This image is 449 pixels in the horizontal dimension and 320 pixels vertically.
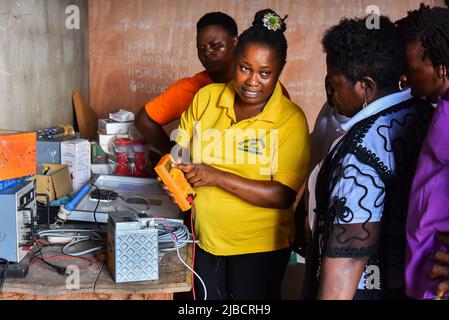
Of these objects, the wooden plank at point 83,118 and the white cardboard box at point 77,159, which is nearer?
the white cardboard box at point 77,159

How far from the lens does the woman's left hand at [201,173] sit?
1841 millimetres

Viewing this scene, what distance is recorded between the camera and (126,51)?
3.90 m

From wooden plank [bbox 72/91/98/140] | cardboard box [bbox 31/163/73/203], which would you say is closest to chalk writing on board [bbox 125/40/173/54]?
wooden plank [bbox 72/91/98/140]

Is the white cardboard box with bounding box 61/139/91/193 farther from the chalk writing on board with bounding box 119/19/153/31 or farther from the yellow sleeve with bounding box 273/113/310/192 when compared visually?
the chalk writing on board with bounding box 119/19/153/31

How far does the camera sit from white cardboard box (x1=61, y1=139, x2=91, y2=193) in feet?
7.87

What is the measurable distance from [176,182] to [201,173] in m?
0.10

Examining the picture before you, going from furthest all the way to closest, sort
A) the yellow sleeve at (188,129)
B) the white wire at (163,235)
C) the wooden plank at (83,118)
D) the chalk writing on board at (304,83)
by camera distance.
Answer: the chalk writing on board at (304,83), the wooden plank at (83,118), the yellow sleeve at (188,129), the white wire at (163,235)

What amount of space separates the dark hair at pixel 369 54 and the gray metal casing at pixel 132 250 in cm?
76

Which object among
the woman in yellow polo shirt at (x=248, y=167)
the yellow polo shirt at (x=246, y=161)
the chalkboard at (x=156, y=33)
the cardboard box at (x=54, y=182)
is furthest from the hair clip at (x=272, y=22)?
the chalkboard at (x=156, y=33)

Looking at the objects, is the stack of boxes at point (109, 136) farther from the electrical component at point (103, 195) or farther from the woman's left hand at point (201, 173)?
the woman's left hand at point (201, 173)

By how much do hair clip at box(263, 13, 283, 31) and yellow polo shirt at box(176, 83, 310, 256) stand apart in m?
0.22

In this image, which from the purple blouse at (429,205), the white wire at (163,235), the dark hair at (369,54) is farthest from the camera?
the white wire at (163,235)

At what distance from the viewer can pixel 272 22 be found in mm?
1913
